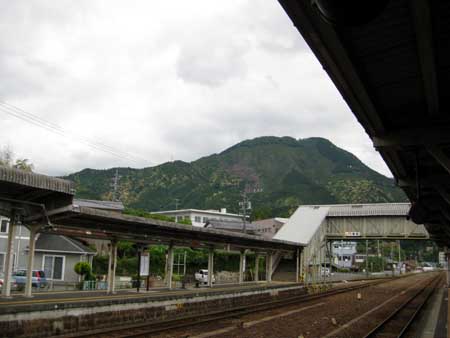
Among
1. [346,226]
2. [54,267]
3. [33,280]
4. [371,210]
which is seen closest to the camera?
[33,280]

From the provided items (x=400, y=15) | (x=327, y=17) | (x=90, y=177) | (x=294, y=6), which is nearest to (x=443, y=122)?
(x=400, y=15)

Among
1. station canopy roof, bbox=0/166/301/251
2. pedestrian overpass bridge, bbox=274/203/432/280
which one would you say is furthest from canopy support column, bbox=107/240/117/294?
pedestrian overpass bridge, bbox=274/203/432/280

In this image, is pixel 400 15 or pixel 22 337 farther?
pixel 22 337

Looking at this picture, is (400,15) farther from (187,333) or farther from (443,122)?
(187,333)

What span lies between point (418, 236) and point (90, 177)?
12178cm

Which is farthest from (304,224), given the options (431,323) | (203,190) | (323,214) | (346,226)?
(203,190)

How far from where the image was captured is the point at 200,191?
160m

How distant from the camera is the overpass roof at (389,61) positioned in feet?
14.4

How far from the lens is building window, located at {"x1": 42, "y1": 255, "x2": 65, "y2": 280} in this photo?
31281mm

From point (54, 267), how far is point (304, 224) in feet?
94.3

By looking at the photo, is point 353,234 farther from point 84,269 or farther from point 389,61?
point 389,61

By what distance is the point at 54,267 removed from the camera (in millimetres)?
31547

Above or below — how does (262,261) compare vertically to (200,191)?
below

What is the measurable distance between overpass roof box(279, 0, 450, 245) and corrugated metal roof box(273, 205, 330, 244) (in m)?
39.3
